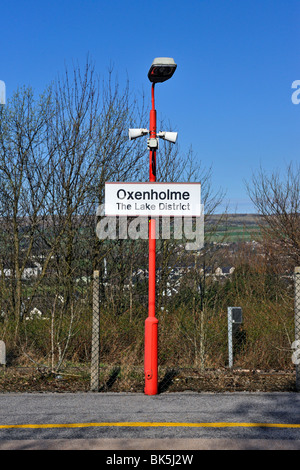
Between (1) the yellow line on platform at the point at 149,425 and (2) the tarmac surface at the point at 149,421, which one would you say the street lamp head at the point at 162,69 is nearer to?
(2) the tarmac surface at the point at 149,421

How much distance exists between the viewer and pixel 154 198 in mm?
7297

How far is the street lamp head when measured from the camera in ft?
22.3

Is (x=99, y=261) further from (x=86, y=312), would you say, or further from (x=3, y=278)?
(x=86, y=312)

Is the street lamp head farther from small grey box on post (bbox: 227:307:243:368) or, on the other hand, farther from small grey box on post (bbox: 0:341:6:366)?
small grey box on post (bbox: 0:341:6:366)

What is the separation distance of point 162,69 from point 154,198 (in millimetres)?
1732

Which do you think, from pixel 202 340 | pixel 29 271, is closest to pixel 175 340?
pixel 202 340

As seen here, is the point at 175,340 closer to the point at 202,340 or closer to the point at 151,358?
the point at 202,340

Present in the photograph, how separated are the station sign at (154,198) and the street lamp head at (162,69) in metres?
1.43

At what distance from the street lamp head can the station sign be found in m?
1.43

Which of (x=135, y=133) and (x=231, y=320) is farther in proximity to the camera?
(x=231, y=320)

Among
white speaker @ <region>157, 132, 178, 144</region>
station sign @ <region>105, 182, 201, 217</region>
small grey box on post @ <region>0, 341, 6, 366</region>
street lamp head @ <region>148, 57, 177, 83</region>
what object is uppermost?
street lamp head @ <region>148, 57, 177, 83</region>

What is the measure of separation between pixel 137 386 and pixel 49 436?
252 centimetres

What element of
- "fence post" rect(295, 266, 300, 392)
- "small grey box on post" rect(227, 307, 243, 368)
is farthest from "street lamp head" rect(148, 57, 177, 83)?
"small grey box on post" rect(227, 307, 243, 368)

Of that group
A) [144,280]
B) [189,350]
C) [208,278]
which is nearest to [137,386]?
[189,350]
